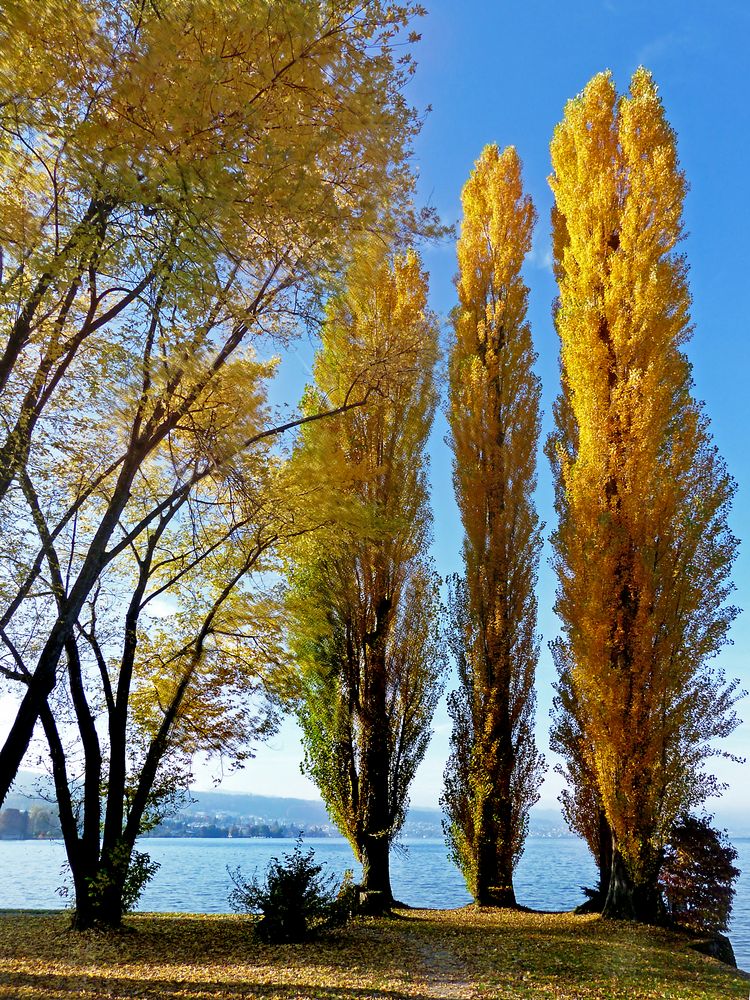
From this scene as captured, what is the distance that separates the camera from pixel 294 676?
9.00 m

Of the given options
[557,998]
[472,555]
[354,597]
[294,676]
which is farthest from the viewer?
[472,555]

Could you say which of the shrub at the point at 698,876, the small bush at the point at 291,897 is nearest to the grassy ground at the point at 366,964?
the small bush at the point at 291,897

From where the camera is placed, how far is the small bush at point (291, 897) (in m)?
6.92

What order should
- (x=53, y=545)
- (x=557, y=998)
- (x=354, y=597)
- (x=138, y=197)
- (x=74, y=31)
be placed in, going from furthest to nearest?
(x=354, y=597), (x=53, y=545), (x=557, y=998), (x=74, y=31), (x=138, y=197)

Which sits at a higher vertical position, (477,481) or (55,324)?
(477,481)

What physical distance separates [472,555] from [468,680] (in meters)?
2.22

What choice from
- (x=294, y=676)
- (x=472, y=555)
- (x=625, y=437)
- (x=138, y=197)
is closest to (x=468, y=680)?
(x=472, y=555)

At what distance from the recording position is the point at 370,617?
11.1 metres

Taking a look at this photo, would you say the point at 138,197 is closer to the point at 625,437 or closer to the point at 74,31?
the point at 74,31

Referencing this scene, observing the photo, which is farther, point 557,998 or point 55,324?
point 55,324

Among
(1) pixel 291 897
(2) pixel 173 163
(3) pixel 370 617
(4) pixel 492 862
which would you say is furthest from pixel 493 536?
(2) pixel 173 163

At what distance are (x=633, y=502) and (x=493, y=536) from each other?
299 cm

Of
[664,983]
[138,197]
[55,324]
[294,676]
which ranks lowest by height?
[664,983]

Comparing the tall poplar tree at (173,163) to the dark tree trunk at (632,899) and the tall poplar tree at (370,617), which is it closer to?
→ the tall poplar tree at (370,617)
